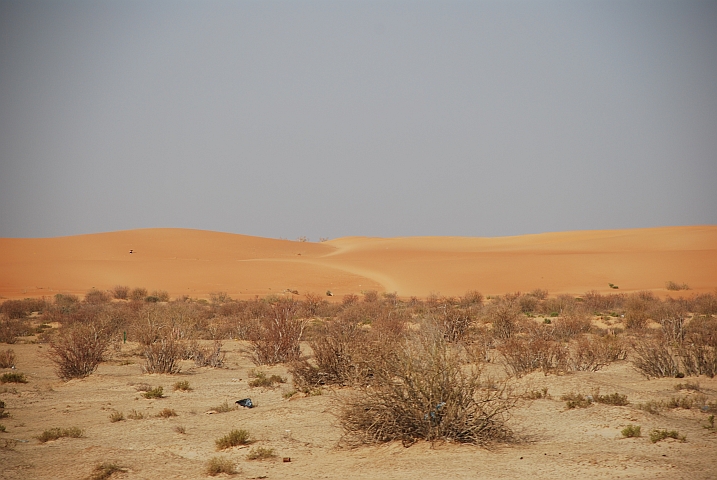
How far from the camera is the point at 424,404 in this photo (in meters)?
7.52

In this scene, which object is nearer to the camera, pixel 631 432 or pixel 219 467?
pixel 219 467

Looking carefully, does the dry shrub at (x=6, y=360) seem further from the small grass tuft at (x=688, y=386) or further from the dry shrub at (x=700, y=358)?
the dry shrub at (x=700, y=358)

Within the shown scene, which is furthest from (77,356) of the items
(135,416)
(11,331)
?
(11,331)

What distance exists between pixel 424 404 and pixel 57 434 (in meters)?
5.04

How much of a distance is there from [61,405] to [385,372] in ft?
21.9

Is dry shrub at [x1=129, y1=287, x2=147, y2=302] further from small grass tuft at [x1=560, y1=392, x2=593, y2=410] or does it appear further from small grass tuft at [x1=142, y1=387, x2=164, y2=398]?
small grass tuft at [x1=560, y1=392, x2=593, y2=410]

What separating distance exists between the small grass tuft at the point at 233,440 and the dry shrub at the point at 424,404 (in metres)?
1.39

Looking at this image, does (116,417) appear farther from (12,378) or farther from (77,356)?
(12,378)

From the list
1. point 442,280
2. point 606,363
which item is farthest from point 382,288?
point 606,363

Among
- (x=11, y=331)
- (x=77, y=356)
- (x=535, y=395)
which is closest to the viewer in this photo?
(x=535, y=395)

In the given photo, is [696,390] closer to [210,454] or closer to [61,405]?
[210,454]

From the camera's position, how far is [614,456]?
22.7ft

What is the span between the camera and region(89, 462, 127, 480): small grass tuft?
6.96 meters

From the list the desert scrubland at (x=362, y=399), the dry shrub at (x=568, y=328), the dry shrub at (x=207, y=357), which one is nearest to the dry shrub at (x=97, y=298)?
the desert scrubland at (x=362, y=399)
